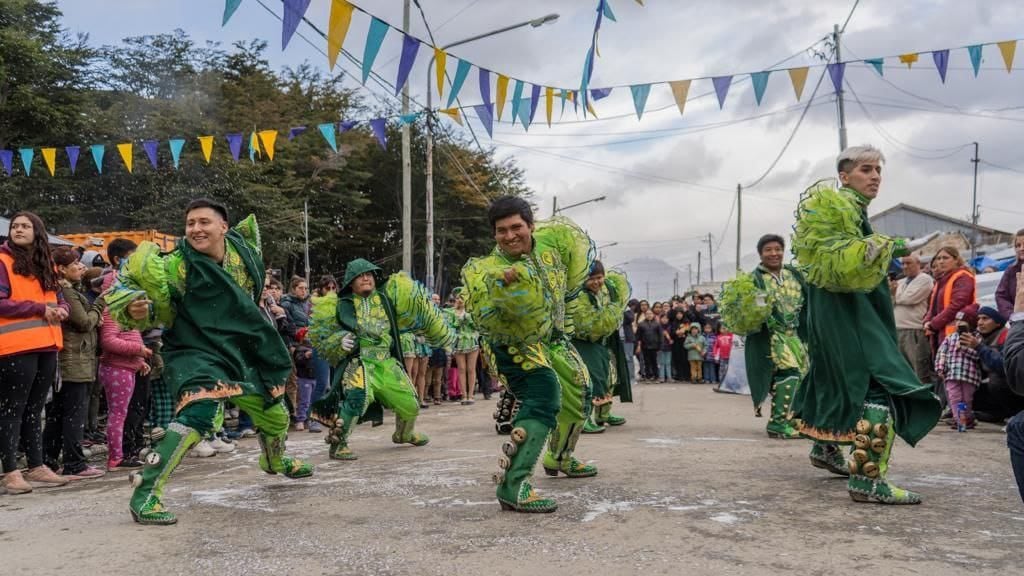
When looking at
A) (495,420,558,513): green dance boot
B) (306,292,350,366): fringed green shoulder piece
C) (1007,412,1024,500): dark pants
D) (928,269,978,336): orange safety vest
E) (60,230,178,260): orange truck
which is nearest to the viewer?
(1007,412,1024,500): dark pants

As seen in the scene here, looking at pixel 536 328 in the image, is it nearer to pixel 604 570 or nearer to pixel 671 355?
pixel 604 570

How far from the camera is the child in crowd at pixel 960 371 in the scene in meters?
8.95

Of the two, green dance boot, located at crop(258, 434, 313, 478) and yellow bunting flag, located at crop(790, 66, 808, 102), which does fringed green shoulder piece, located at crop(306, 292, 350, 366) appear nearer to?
green dance boot, located at crop(258, 434, 313, 478)

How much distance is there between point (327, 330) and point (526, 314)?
3.49 m

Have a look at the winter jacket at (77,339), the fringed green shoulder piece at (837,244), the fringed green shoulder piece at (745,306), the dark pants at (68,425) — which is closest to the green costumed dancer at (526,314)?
the fringed green shoulder piece at (837,244)

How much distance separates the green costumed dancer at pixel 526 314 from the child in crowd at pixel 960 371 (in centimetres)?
564

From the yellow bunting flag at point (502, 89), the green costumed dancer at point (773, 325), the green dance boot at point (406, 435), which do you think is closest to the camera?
the green dance boot at point (406, 435)

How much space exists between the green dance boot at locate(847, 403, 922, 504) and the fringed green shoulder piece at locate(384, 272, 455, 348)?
3632 millimetres

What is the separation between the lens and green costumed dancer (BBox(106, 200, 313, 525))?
15.6 feet

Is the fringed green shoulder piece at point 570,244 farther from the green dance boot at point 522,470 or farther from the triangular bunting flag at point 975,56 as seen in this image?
the triangular bunting flag at point 975,56

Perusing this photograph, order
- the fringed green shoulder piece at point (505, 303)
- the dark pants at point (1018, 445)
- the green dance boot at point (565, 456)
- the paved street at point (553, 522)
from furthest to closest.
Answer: the green dance boot at point (565, 456) < the fringed green shoulder piece at point (505, 303) < the paved street at point (553, 522) < the dark pants at point (1018, 445)

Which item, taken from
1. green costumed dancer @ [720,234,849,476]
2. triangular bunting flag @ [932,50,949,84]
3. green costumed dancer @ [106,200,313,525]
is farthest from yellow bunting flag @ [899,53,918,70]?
green costumed dancer @ [106,200,313,525]

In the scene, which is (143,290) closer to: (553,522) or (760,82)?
(553,522)

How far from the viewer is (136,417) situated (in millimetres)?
7520
